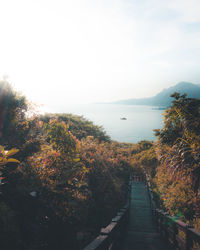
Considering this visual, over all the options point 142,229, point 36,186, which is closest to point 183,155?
point 142,229

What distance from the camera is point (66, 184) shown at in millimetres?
5344

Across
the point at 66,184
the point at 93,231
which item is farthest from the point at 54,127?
the point at 93,231

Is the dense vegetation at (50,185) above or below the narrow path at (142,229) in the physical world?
above

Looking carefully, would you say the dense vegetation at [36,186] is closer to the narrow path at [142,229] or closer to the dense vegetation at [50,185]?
the dense vegetation at [50,185]

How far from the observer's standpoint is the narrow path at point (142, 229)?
6.38 metres

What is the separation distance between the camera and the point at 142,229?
9258 millimetres

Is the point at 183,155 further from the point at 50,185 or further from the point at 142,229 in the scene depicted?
the point at 50,185

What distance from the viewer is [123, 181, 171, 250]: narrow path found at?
251 inches

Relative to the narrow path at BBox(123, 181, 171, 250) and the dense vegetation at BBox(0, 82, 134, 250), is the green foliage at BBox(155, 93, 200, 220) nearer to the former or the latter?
the narrow path at BBox(123, 181, 171, 250)

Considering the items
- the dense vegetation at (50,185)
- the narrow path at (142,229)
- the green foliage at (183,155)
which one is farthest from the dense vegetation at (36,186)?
the green foliage at (183,155)

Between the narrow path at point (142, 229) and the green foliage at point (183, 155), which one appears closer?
the narrow path at point (142, 229)

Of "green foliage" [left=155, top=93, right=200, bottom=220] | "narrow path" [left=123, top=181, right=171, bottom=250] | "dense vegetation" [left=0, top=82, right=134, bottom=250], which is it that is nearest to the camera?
"dense vegetation" [left=0, top=82, right=134, bottom=250]

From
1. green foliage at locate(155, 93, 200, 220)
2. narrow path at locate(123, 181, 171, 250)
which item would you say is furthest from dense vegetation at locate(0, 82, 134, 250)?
green foliage at locate(155, 93, 200, 220)

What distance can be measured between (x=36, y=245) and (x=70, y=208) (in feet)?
3.88
